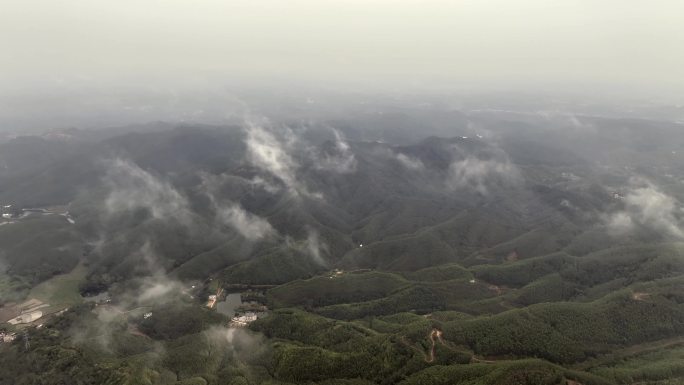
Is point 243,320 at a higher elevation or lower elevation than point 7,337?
higher

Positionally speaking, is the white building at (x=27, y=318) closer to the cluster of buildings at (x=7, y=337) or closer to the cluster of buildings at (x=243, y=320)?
the cluster of buildings at (x=7, y=337)

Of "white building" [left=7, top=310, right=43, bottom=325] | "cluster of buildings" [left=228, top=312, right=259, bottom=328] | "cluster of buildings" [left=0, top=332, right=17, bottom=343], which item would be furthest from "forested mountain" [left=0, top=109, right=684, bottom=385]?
"cluster of buildings" [left=228, top=312, right=259, bottom=328]

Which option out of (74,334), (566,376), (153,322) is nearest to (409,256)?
(566,376)

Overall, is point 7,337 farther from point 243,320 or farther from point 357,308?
point 357,308

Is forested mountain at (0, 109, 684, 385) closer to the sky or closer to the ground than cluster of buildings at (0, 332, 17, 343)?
closer to the sky

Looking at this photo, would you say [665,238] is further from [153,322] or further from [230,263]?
[153,322]

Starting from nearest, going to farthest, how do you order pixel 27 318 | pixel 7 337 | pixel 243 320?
pixel 7 337 < pixel 243 320 < pixel 27 318

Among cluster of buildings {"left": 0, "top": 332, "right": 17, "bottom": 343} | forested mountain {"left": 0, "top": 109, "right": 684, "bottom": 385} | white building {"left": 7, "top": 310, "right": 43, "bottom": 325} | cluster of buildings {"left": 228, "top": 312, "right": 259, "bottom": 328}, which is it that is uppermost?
forested mountain {"left": 0, "top": 109, "right": 684, "bottom": 385}

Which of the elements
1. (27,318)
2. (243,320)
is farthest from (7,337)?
(243,320)

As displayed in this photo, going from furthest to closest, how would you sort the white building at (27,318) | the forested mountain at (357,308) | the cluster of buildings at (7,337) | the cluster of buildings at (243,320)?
the white building at (27,318), the cluster of buildings at (243,320), the cluster of buildings at (7,337), the forested mountain at (357,308)

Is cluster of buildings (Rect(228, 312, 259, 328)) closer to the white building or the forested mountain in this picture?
the forested mountain

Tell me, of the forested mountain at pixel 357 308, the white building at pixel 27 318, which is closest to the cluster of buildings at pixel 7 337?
the forested mountain at pixel 357 308
